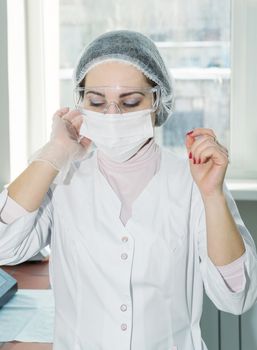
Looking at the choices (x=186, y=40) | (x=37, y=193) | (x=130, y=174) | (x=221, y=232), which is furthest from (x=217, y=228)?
(x=186, y=40)

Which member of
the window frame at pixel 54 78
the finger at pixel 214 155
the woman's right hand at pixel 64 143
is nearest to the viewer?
the finger at pixel 214 155

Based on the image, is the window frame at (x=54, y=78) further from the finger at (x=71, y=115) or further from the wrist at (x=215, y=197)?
the wrist at (x=215, y=197)

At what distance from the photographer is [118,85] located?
3.51ft

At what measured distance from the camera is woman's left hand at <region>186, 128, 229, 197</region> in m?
1.00

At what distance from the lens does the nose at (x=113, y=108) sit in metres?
1.09

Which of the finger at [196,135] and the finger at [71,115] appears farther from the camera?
the finger at [71,115]

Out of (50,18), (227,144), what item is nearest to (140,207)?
(227,144)

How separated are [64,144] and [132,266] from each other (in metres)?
0.28

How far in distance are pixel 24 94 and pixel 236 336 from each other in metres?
1.28

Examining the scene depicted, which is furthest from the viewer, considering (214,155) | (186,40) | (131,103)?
(186,40)

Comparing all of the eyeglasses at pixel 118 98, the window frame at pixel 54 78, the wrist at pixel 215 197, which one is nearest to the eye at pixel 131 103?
the eyeglasses at pixel 118 98

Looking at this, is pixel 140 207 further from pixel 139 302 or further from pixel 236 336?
pixel 236 336

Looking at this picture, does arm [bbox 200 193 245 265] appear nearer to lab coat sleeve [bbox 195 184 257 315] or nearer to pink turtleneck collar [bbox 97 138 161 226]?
lab coat sleeve [bbox 195 184 257 315]

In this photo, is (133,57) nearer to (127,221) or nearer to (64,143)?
(64,143)
